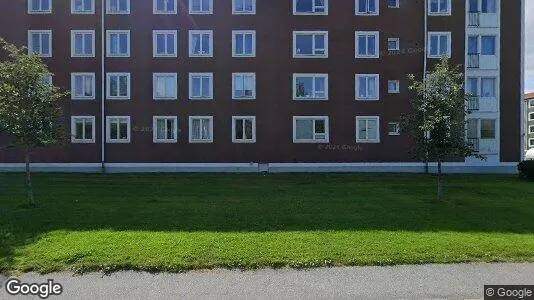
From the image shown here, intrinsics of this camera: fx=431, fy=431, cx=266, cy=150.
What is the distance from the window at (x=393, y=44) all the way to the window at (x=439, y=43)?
1958 mm

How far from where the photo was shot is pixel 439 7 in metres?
26.7

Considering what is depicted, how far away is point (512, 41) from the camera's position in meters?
26.8

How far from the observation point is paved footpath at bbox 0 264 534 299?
5.66m

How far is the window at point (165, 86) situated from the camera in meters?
26.3

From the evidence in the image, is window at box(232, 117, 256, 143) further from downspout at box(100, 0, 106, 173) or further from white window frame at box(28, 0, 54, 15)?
white window frame at box(28, 0, 54, 15)

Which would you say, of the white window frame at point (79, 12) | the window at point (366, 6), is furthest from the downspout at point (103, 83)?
the window at point (366, 6)

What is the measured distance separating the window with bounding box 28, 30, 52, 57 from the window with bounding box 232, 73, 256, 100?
11436 millimetres

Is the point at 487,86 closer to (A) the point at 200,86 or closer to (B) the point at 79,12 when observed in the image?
(A) the point at 200,86

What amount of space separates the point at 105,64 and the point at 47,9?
4.96 meters

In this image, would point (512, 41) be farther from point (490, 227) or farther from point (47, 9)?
point (47, 9)

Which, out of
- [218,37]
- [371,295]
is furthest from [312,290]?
Answer: [218,37]

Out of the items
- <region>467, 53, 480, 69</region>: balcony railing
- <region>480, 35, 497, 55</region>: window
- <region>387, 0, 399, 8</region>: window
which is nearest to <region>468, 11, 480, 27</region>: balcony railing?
<region>480, 35, 497, 55</region>: window

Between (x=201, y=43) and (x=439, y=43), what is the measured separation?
14.6 metres

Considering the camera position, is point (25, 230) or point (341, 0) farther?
point (341, 0)
